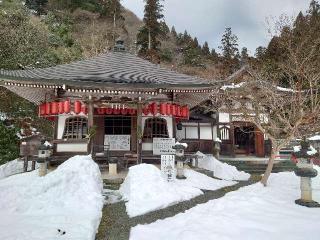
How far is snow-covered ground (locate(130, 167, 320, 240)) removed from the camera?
6484 mm

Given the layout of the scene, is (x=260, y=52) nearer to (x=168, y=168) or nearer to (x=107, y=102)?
(x=107, y=102)

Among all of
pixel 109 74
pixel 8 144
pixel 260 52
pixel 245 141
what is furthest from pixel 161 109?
pixel 260 52

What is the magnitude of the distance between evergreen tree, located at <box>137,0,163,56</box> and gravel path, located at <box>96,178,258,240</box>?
31728mm

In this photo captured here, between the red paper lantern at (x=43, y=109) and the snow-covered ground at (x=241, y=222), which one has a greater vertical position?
the red paper lantern at (x=43, y=109)

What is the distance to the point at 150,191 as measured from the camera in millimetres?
9367

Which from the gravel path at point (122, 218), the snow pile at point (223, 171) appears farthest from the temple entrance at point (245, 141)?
the gravel path at point (122, 218)

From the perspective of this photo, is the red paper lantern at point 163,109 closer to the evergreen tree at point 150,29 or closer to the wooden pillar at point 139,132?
the wooden pillar at point 139,132

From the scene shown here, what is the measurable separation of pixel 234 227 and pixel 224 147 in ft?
61.9

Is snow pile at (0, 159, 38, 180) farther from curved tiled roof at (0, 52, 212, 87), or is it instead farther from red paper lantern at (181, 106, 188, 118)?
red paper lantern at (181, 106, 188, 118)

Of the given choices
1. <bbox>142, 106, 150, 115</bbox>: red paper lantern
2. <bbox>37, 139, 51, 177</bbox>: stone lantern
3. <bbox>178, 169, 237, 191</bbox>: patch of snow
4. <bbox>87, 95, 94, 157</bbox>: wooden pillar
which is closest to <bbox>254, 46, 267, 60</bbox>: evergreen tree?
<bbox>142, 106, 150, 115</bbox>: red paper lantern

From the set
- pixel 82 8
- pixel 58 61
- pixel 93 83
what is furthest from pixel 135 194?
pixel 82 8

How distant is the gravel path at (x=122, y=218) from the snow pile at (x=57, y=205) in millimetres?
233

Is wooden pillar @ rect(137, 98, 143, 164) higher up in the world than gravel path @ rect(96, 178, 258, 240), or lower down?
higher up

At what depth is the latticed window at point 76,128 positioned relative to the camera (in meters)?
15.3
